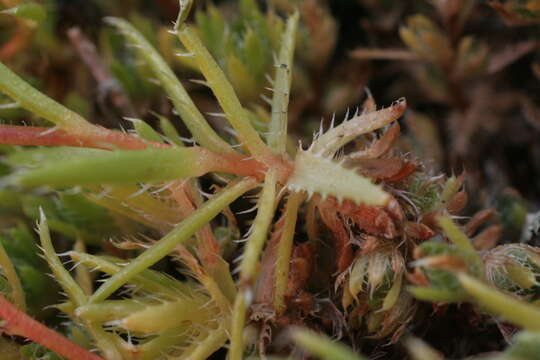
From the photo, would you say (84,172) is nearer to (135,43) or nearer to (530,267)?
(135,43)

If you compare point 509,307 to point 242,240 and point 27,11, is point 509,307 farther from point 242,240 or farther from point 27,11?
point 27,11

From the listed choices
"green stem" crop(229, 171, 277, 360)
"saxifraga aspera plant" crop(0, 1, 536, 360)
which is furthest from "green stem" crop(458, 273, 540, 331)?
"green stem" crop(229, 171, 277, 360)

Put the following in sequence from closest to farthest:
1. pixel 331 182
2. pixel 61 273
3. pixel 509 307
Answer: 1. pixel 509 307
2. pixel 331 182
3. pixel 61 273

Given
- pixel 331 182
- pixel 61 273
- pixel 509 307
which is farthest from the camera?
pixel 61 273

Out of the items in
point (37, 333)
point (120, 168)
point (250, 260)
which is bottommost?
point (37, 333)

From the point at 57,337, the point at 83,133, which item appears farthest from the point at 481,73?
the point at 57,337

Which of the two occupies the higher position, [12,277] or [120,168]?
[120,168]

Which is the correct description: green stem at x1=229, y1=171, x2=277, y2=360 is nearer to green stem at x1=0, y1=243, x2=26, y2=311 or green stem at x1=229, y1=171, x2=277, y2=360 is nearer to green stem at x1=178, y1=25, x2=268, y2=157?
green stem at x1=178, y1=25, x2=268, y2=157

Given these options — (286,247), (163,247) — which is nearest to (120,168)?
(163,247)

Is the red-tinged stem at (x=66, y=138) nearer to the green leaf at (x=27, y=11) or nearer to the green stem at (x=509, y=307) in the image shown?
the green leaf at (x=27, y=11)
